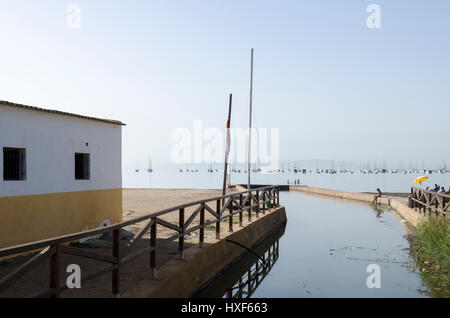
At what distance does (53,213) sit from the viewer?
33.4 feet

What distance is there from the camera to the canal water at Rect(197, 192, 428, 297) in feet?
34.1

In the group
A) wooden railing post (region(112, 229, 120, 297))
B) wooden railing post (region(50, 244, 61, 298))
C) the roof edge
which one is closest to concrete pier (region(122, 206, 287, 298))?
wooden railing post (region(112, 229, 120, 297))

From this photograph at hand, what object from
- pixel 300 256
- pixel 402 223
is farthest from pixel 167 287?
pixel 402 223

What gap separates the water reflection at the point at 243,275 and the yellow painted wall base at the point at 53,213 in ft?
13.1

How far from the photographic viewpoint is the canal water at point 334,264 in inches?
409

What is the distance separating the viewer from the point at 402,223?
21.0 meters

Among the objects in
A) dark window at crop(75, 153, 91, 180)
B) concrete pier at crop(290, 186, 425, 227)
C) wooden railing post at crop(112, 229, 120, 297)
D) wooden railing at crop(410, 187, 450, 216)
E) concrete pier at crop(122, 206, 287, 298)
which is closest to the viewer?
wooden railing post at crop(112, 229, 120, 297)

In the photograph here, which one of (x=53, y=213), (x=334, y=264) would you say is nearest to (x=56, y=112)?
(x=53, y=213)

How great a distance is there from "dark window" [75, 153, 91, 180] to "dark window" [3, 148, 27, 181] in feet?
6.02

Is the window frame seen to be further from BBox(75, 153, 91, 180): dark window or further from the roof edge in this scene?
the roof edge

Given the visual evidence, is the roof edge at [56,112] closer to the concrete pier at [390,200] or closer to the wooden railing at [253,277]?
the wooden railing at [253,277]

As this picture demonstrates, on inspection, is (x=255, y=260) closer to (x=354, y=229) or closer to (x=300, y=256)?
(x=300, y=256)

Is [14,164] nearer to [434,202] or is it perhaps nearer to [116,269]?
[116,269]
